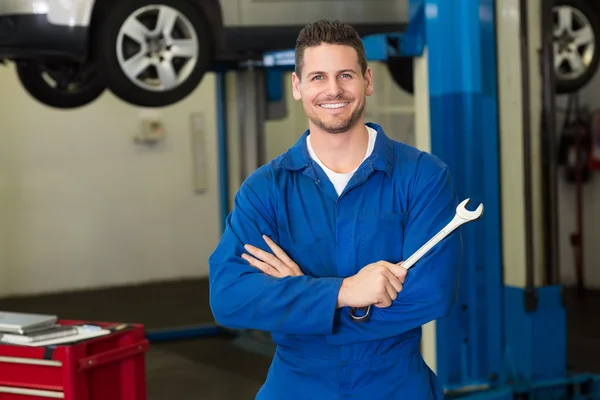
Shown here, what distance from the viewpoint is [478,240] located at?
4.27 metres

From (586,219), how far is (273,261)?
20.7ft

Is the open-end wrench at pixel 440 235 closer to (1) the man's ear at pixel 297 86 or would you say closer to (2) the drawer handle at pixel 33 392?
(1) the man's ear at pixel 297 86

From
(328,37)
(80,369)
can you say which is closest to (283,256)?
(328,37)

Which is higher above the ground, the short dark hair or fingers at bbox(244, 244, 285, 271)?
the short dark hair

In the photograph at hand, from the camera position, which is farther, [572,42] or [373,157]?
[572,42]

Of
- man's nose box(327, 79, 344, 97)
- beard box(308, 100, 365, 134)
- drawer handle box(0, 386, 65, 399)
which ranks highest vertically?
man's nose box(327, 79, 344, 97)

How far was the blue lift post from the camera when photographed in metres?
4.17

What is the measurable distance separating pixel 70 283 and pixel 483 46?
533 cm

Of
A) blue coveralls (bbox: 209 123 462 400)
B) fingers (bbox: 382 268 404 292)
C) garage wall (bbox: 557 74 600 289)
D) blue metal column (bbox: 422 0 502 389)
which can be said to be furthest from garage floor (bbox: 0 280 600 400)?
fingers (bbox: 382 268 404 292)

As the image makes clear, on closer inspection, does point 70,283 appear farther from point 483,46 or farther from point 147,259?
point 483,46

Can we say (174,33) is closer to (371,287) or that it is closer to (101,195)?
(371,287)

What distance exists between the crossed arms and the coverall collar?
3.7 inches

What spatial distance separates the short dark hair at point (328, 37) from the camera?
2010mm

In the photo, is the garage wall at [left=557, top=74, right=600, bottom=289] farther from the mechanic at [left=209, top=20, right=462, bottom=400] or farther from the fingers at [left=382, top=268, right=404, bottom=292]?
the fingers at [left=382, top=268, right=404, bottom=292]
